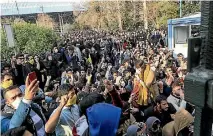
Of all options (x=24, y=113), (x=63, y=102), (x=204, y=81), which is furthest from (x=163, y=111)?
(x=204, y=81)

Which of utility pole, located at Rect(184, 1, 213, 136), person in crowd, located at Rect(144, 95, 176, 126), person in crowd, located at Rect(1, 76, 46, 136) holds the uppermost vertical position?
utility pole, located at Rect(184, 1, 213, 136)

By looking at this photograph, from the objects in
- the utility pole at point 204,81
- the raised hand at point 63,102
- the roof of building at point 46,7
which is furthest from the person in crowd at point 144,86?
the roof of building at point 46,7

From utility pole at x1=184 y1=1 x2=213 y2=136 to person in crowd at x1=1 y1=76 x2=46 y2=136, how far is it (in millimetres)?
1552

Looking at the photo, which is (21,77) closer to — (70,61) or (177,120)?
(70,61)

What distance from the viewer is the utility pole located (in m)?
1.03

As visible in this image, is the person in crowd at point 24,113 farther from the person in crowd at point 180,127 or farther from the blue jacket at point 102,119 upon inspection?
the person in crowd at point 180,127

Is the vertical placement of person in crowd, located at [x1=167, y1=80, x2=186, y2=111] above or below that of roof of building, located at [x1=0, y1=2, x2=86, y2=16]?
below

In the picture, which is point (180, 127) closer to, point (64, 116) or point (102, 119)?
point (102, 119)

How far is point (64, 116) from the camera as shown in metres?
2.97

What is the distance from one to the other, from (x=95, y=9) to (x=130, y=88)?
27.3 metres

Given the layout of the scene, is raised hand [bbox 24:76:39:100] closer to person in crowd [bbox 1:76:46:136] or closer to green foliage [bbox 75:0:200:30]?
person in crowd [bbox 1:76:46:136]

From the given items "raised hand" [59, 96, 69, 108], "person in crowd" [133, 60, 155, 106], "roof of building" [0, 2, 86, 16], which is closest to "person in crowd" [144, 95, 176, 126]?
"person in crowd" [133, 60, 155, 106]

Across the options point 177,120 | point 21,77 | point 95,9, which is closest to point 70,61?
point 21,77

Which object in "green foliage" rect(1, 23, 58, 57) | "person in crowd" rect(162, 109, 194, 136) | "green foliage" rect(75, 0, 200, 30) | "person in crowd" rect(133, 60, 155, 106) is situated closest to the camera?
"person in crowd" rect(162, 109, 194, 136)
